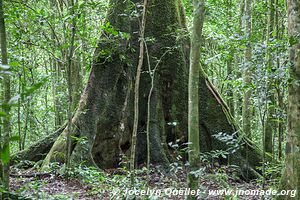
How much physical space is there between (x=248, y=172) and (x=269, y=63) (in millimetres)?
3228

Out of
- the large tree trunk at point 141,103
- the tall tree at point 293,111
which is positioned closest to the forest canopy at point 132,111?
the large tree trunk at point 141,103

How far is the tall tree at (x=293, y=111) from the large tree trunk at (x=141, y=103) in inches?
128

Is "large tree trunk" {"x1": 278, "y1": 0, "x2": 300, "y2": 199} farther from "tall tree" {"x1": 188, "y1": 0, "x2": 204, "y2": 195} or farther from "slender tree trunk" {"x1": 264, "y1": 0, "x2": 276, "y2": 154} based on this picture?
"tall tree" {"x1": 188, "y1": 0, "x2": 204, "y2": 195}

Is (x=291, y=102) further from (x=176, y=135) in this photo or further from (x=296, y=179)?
(x=176, y=135)

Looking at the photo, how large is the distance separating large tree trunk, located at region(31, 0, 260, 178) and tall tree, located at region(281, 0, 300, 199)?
3250 millimetres

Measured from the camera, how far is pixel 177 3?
343 inches

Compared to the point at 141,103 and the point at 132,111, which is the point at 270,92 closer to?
the point at 141,103

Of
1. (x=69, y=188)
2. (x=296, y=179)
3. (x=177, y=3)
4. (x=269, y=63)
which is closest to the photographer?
(x=296, y=179)

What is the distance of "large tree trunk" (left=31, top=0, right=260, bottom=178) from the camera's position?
7.33 m

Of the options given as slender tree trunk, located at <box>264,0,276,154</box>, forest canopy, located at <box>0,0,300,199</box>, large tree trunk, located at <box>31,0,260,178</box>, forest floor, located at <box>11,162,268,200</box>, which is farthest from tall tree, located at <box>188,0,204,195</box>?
large tree trunk, located at <box>31,0,260,178</box>

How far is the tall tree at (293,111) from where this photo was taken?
403cm

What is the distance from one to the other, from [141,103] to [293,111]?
4379 millimetres

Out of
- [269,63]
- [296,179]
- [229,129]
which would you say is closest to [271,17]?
[229,129]

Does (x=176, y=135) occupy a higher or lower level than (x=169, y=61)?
lower
